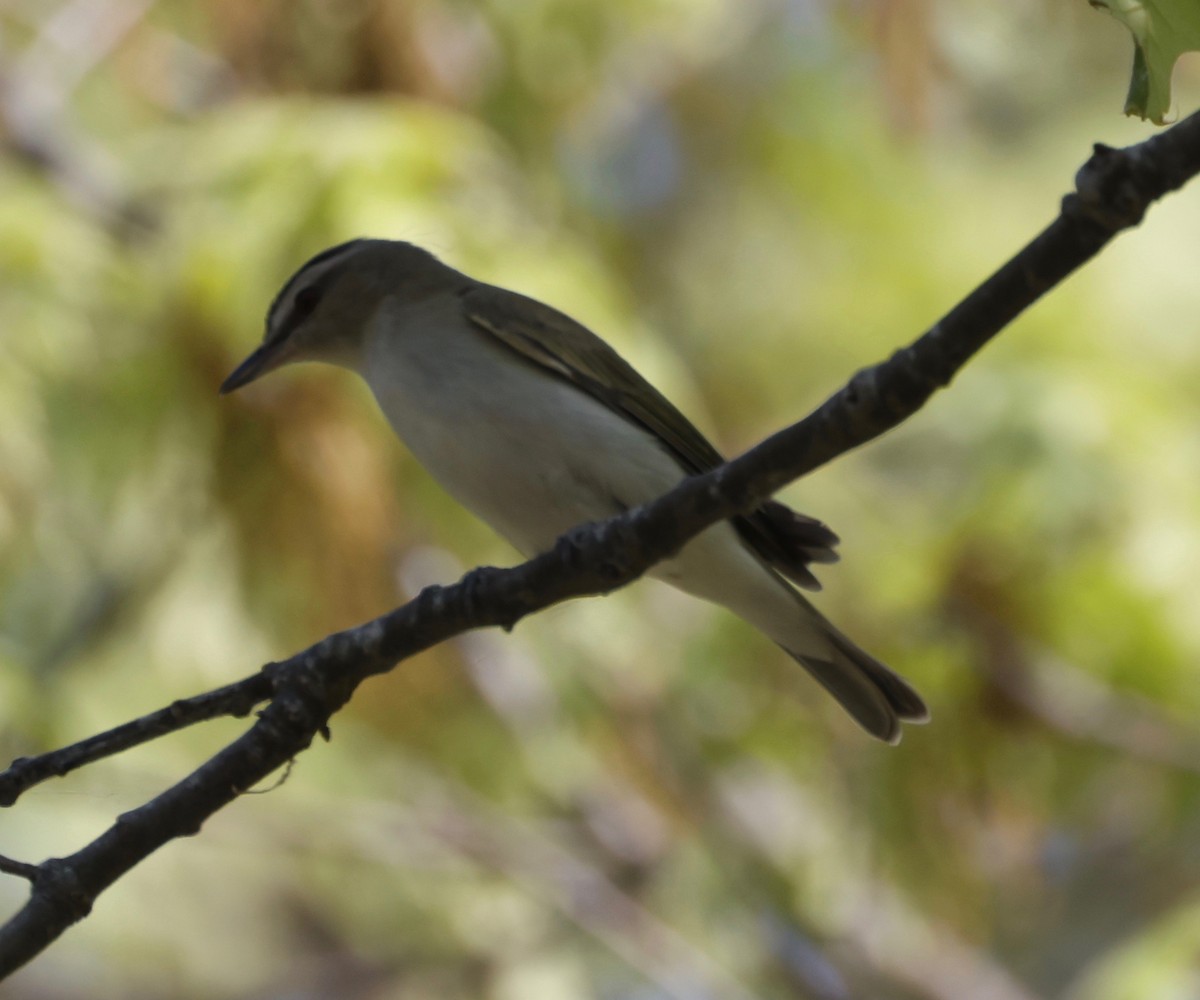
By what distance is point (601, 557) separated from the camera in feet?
8.47

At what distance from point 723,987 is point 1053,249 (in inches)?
220

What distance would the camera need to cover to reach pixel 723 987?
273 inches

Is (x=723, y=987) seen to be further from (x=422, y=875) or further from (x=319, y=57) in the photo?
(x=319, y=57)

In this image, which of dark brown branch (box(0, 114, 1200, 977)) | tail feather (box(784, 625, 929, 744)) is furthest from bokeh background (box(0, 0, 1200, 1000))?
dark brown branch (box(0, 114, 1200, 977))

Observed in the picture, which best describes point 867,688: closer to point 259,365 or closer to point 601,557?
point 601,557

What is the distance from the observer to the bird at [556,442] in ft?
11.6

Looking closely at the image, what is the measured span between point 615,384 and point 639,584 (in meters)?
2.98

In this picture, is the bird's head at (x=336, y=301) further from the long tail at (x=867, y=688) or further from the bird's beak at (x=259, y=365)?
the long tail at (x=867, y=688)

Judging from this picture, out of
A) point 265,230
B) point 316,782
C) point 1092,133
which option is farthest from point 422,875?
point 1092,133

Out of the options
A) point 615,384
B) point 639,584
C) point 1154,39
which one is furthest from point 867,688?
point 639,584

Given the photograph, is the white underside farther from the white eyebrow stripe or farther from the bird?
the white eyebrow stripe

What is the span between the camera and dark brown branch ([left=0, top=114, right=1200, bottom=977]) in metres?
1.93

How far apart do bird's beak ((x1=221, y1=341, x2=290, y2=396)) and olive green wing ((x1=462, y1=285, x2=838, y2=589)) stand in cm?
66

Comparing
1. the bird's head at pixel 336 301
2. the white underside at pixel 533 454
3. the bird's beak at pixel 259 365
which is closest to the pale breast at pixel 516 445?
the white underside at pixel 533 454
